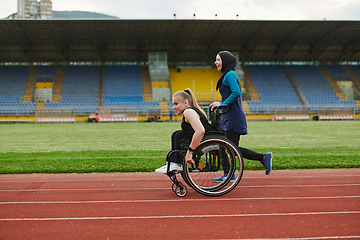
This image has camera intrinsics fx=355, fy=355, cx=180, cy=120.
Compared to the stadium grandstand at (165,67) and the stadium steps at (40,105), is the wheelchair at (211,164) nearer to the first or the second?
the stadium grandstand at (165,67)

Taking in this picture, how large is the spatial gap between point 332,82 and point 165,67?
20.6 m

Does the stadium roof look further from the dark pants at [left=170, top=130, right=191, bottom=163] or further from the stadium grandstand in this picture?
the dark pants at [left=170, top=130, right=191, bottom=163]

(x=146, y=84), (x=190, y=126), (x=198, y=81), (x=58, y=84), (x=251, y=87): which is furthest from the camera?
(x=198, y=81)

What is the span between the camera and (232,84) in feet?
16.2

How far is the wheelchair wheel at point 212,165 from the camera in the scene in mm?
4477

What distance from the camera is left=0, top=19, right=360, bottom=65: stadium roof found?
37.8 m

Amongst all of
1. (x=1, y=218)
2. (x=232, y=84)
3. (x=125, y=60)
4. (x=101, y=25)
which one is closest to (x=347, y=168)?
(x=232, y=84)

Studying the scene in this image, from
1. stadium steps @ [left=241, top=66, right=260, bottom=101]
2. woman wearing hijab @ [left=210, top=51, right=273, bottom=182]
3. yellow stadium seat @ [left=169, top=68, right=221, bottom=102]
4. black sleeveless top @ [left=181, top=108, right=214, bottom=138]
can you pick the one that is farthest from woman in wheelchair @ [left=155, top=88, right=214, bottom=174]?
stadium steps @ [left=241, top=66, right=260, bottom=101]

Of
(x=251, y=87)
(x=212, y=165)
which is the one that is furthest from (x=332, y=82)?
(x=212, y=165)

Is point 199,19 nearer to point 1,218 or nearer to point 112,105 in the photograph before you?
point 112,105

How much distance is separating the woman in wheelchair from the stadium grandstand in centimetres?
3023

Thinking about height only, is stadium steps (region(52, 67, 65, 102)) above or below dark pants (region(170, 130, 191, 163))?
above

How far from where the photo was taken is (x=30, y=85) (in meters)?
39.5

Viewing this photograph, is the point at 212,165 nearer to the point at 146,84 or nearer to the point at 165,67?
the point at 146,84
